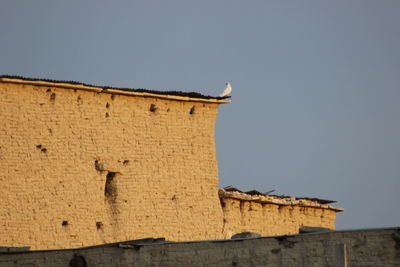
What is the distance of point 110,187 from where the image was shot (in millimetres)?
29766

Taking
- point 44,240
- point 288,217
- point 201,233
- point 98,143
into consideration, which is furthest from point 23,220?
point 288,217

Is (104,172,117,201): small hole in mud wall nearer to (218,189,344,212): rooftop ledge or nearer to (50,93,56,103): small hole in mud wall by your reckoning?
(50,93,56,103): small hole in mud wall

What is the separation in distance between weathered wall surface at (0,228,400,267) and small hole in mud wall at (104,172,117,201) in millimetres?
7566

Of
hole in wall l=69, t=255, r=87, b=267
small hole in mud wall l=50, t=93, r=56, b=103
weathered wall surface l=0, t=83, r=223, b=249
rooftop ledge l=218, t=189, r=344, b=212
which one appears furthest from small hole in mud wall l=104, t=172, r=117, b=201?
hole in wall l=69, t=255, r=87, b=267

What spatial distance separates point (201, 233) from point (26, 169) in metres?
4.60

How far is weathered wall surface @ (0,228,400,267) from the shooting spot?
19531 millimetres

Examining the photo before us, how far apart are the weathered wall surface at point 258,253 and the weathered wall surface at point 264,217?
9.51 metres

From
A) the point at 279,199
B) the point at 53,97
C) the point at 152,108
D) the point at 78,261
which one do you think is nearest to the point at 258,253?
the point at 78,261

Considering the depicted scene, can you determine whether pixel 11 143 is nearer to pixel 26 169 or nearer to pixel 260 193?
pixel 26 169

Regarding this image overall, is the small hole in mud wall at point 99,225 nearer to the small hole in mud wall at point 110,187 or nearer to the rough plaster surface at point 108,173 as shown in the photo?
the rough plaster surface at point 108,173

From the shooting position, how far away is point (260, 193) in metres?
32.1

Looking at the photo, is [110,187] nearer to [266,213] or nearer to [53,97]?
[53,97]

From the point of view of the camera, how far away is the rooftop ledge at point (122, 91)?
28453mm

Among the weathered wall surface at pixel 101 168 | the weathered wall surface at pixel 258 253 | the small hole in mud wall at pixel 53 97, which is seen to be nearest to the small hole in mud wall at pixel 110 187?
the weathered wall surface at pixel 101 168
